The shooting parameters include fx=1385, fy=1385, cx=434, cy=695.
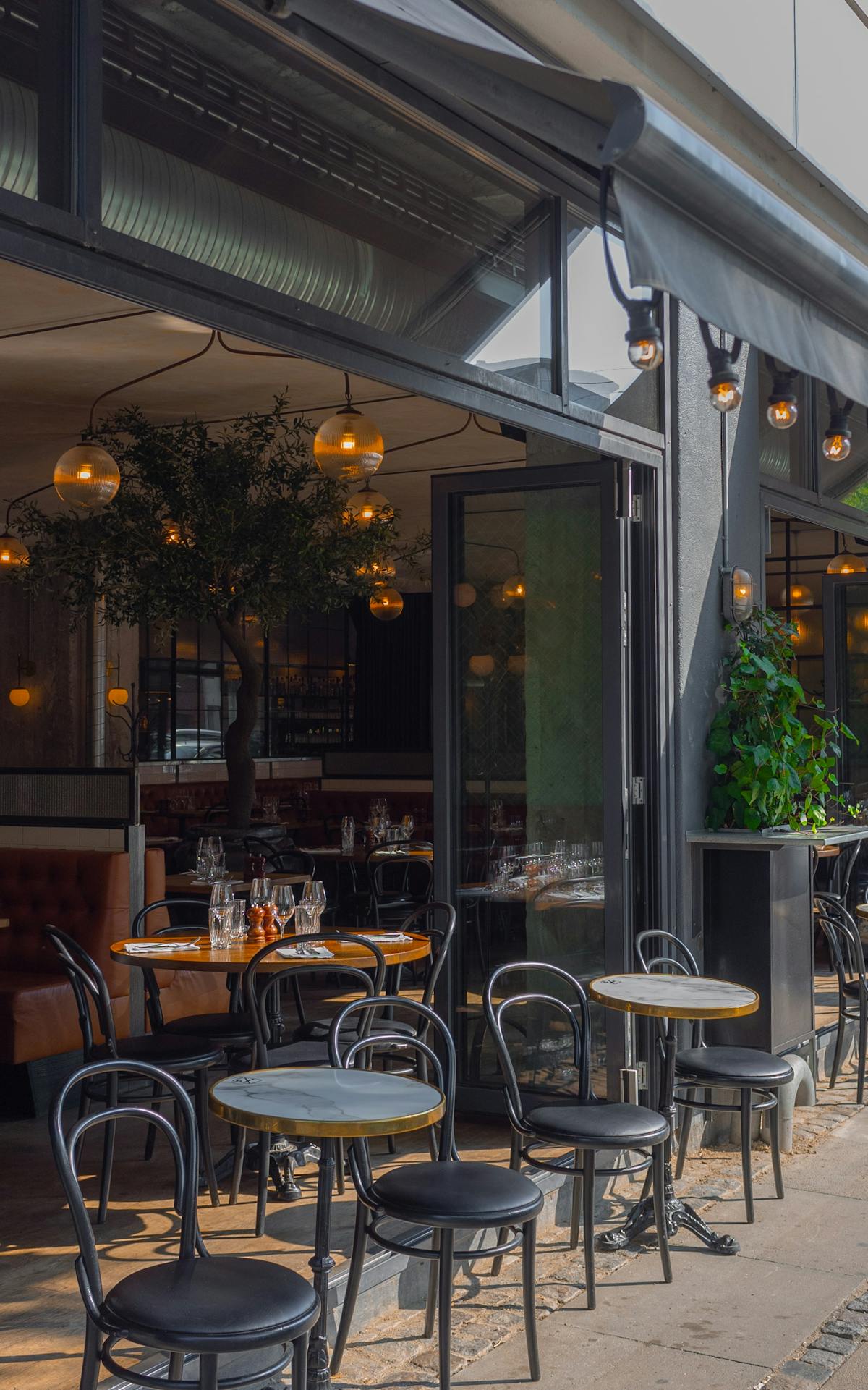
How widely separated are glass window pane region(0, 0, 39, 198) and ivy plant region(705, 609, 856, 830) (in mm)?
3630

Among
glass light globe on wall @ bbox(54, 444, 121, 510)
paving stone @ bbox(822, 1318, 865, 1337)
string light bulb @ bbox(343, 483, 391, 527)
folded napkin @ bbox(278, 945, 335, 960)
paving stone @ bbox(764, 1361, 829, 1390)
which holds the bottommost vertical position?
paving stone @ bbox(822, 1318, 865, 1337)

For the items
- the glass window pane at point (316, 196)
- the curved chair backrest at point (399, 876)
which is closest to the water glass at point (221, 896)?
the glass window pane at point (316, 196)

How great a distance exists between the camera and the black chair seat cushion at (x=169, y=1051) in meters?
4.24

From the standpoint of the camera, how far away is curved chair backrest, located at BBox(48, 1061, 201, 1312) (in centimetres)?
241

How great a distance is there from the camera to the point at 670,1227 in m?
4.36

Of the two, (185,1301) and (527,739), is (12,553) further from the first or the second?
(185,1301)

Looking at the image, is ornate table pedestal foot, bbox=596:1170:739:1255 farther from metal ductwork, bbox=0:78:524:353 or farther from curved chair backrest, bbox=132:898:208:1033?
metal ductwork, bbox=0:78:524:353

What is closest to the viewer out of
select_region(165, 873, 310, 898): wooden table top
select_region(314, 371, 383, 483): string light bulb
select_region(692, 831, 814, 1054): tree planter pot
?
select_region(692, 831, 814, 1054): tree planter pot

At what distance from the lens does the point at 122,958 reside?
14.5ft

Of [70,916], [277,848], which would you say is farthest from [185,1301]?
[277,848]

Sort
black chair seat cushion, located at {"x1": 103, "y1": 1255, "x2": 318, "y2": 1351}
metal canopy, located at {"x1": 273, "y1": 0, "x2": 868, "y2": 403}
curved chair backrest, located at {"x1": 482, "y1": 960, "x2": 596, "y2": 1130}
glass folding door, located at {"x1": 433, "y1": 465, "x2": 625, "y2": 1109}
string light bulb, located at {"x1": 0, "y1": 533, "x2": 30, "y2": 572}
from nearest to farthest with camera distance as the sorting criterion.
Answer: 1. black chair seat cushion, located at {"x1": 103, "y1": 1255, "x2": 318, "y2": 1351}
2. metal canopy, located at {"x1": 273, "y1": 0, "x2": 868, "y2": 403}
3. curved chair backrest, located at {"x1": 482, "y1": 960, "x2": 596, "y2": 1130}
4. glass folding door, located at {"x1": 433, "y1": 465, "x2": 625, "y2": 1109}
5. string light bulb, located at {"x1": 0, "y1": 533, "x2": 30, "y2": 572}

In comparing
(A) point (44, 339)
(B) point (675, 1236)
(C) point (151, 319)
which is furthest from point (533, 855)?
(A) point (44, 339)

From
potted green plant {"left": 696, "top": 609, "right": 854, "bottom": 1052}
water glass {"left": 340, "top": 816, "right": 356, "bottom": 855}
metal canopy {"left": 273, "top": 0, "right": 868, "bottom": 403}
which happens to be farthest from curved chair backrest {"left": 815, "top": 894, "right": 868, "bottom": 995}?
metal canopy {"left": 273, "top": 0, "right": 868, "bottom": 403}

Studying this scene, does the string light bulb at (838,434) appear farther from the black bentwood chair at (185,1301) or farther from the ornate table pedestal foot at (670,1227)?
the black bentwood chair at (185,1301)
